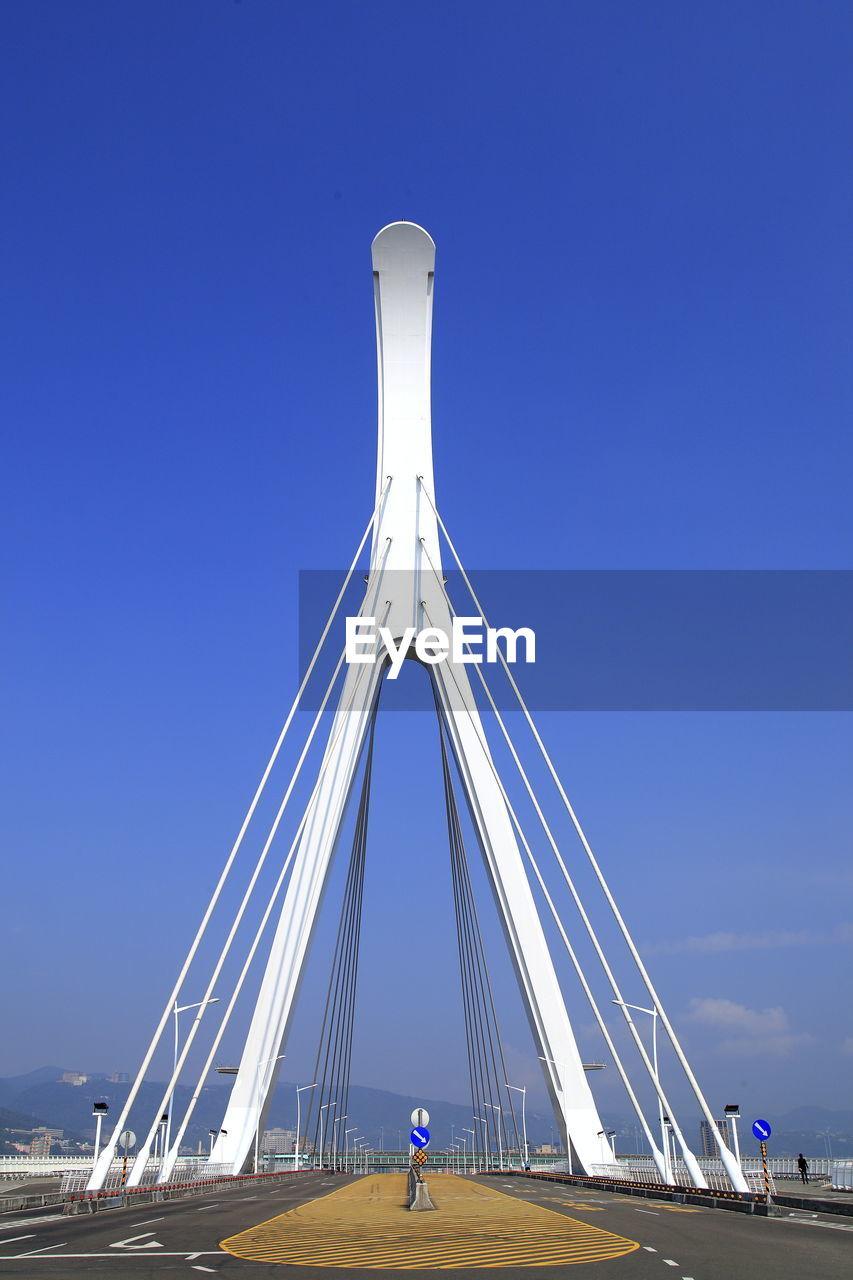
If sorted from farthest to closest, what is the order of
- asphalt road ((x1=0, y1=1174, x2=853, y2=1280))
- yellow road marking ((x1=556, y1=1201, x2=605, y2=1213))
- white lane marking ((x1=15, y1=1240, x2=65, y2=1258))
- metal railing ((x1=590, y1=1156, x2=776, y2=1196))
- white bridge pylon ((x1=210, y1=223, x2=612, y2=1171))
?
white bridge pylon ((x1=210, y1=223, x2=612, y2=1171)), metal railing ((x1=590, y1=1156, x2=776, y2=1196)), yellow road marking ((x1=556, y1=1201, x2=605, y2=1213)), white lane marking ((x1=15, y1=1240, x2=65, y2=1258)), asphalt road ((x1=0, y1=1174, x2=853, y2=1280))

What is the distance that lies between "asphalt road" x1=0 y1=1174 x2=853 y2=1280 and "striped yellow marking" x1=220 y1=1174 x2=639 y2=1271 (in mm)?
282

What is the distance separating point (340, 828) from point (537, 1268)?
56.4 ft

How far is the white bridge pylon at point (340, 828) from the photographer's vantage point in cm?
2284

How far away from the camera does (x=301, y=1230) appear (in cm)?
1191

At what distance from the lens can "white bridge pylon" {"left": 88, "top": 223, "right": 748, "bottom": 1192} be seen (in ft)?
74.9

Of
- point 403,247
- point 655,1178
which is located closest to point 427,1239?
point 655,1178

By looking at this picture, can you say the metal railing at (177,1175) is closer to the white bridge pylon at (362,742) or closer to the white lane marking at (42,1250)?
the white bridge pylon at (362,742)

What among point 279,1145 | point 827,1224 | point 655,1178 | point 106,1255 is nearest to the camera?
point 106,1255

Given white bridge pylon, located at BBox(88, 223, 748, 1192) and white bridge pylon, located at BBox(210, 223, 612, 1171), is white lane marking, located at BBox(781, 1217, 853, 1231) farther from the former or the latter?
white bridge pylon, located at BBox(210, 223, 612, 1171)

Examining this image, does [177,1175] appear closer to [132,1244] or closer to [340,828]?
[340,828]

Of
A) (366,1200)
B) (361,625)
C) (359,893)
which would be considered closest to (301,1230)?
(366,1200)

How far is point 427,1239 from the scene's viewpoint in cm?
1054

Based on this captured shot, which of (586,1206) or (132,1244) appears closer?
(132,1244)

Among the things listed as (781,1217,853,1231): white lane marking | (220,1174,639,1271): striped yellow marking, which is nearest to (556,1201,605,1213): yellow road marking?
(220,1174,639,1271): striped yellow marking
